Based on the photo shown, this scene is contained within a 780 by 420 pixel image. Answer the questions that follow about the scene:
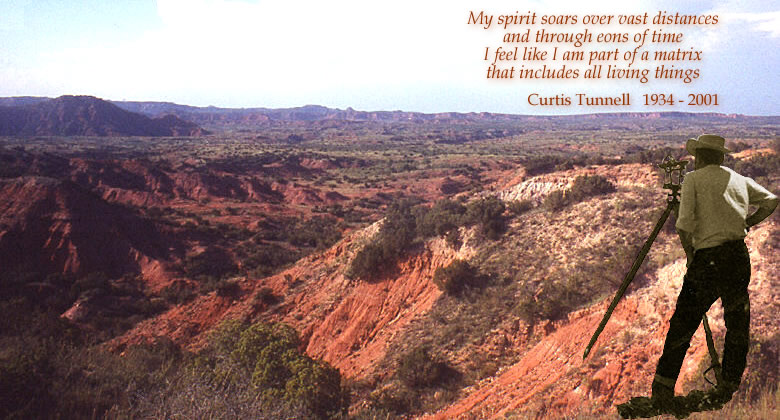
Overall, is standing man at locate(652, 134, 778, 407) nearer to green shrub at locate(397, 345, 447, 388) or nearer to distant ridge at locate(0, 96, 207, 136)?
green shrub at locate(397, 345, 447, 388)

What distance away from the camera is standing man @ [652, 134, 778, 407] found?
2.76 m

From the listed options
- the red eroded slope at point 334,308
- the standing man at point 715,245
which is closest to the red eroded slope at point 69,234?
the red eroded slope at point 334,308

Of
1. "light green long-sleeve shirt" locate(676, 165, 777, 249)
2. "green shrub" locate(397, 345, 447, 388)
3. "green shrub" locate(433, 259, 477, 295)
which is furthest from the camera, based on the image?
"green shrub" locate(433, 259, 477, 295)

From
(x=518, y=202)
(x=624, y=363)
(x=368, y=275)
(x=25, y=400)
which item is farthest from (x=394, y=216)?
(x=25, y=400)

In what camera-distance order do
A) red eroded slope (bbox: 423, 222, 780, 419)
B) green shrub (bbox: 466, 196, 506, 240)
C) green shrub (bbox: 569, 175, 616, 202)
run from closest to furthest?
1. red eroded slope (bbox: 423, 222, 780, 419)
2. green shrub (bbox: 466, 196, 506, 240)
3. green shrub (bbox: 569, 175, 616, 202)

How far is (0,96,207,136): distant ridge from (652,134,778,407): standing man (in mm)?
164335

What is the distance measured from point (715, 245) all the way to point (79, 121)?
17516 centimetres

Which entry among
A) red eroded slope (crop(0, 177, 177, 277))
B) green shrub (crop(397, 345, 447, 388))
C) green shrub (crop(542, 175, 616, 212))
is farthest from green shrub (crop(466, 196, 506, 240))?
red eroded slope (crop(0, 177, 177, 277))

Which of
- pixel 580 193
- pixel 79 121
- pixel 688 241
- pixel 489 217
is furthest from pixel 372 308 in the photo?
pixel 79 121

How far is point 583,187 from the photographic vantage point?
15594mm

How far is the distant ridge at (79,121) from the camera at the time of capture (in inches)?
5079

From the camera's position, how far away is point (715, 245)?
2.75 meters

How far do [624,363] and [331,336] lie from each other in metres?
10.2

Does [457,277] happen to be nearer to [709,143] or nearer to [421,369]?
[421,369]
